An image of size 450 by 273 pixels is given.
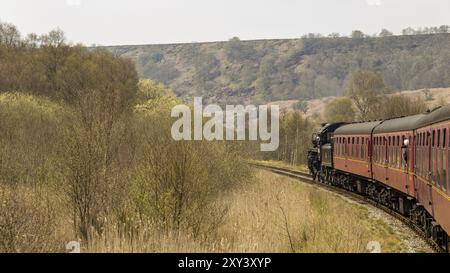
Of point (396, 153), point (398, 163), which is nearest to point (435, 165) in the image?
point (398, 163)

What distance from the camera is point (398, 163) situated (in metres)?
21.2

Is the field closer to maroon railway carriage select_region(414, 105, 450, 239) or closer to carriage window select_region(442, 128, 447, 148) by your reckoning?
maroon railway carriage select_region(414, 105, 450, 239)

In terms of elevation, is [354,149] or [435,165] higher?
[435,165]

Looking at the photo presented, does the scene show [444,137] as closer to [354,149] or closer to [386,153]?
[386,153]

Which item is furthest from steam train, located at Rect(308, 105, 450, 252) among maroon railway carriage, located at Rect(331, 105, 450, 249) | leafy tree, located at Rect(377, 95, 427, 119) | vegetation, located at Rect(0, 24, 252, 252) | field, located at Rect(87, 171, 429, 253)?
leafy tree, located at Rect(377, 95, 427, 119)

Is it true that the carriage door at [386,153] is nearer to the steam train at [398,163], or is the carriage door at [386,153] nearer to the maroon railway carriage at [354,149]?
the steam train at [398,163]

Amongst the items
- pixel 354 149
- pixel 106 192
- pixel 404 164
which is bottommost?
pixel 354 149

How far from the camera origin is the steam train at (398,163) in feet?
42.4

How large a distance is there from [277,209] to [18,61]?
46.1 m

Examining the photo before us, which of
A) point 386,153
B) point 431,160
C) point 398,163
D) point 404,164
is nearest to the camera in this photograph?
point 431,160

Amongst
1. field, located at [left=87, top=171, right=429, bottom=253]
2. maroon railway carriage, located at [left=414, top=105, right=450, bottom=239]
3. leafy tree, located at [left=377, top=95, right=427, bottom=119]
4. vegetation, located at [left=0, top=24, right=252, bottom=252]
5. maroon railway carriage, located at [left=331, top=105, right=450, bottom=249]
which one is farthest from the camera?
leafy tree, located at [left=377, top=95, right=427, bottom=119]

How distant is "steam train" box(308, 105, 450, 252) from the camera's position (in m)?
12.9

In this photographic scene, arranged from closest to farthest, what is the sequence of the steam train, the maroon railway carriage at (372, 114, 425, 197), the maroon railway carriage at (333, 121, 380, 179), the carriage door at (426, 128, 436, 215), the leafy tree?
the steam train < the carriage door at (426, 128, 436, 215) < the maroon railway carriage at (372, 114, 425, 197) < the maroon railway carriage at (333, 121, 380, 179) < the leafy tree

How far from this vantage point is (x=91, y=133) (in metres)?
15.2
